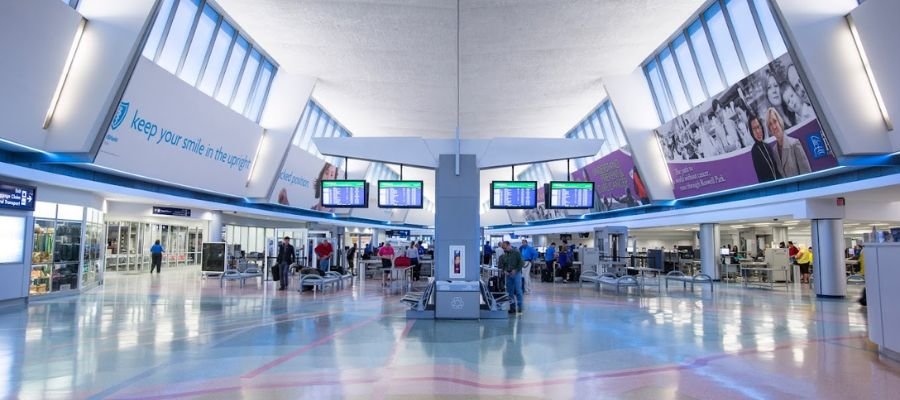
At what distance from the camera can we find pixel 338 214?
3547cm

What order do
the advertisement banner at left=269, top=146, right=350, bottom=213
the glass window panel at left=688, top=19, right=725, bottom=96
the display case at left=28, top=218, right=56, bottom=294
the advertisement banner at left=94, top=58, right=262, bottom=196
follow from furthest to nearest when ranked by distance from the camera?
the advertisement banner at left=269, top=146, right=350, bottom=213 → the glass window panel at left=688, top=19, right=725, bottom=96 → the display case at left=28, top=218, right=56, bottom=294 → the advertisement banner at left=94, top=58, right=262, bottom=196

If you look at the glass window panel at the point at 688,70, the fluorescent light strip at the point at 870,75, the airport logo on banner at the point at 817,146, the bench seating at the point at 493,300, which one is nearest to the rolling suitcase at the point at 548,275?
the glass window panel at the point at 688,70

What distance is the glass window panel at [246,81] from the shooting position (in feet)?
60.5

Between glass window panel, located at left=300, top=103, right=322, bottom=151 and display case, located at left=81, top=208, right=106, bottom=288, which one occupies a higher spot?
glass window panel, located at left=300, top=103, right=322, bottom=151

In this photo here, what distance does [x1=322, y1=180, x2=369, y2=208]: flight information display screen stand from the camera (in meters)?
13.8

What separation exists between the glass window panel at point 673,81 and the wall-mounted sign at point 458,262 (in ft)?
37.3

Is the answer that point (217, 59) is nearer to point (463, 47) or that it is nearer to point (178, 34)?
point (178, 34)

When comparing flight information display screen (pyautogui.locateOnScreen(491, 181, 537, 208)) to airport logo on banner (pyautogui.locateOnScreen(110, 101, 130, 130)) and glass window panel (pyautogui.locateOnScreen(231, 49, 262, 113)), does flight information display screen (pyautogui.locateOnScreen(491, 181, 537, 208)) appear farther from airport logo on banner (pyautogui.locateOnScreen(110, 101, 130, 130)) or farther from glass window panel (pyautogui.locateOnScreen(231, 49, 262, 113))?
glass window panel (pyautogui.locateOnScreen(231, 49, 262, 113))

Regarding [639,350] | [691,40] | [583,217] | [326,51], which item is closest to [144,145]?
[326,51]

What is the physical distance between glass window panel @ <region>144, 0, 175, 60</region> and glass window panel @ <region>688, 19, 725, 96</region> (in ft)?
46.2

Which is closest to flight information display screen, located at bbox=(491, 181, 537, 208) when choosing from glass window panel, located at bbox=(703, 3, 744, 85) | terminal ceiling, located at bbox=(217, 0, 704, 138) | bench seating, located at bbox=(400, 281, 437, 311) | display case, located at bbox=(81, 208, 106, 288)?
bench seating, located at bbox=(400, 281, 437, 311)

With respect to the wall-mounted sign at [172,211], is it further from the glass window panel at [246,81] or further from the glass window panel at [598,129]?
the glass window panel at [598,129]

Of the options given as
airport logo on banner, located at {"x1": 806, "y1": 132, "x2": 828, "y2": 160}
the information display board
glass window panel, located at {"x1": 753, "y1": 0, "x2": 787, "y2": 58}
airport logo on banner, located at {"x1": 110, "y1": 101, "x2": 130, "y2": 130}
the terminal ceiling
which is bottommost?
the information display board

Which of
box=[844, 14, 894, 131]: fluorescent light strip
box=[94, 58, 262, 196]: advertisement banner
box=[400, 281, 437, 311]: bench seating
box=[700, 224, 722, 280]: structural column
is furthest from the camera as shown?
box=[700, 224, 722, 280]: structural column
